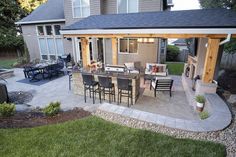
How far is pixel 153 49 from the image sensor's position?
38.6 ft

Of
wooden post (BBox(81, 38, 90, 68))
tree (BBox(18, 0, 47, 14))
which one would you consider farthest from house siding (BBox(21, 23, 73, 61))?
wooden post (BBox(81, 38, 90, 68))

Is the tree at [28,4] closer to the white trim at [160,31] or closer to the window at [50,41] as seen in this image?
the window at [50,41]

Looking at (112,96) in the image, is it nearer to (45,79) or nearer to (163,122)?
(163,122)

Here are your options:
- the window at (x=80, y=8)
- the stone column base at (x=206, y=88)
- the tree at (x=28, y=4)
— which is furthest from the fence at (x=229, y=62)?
the tree at (x=28, y=4)

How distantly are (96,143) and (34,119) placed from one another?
2764 mm

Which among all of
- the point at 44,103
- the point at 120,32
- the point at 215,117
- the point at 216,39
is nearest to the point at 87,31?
the point at 120,32

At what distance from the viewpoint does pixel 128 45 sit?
12430 mm

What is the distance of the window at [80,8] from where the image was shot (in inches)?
506

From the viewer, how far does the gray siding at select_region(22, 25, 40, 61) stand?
16.4 meters

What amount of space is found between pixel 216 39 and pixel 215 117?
2808 millimetres

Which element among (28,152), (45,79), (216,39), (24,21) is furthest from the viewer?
(24,21)

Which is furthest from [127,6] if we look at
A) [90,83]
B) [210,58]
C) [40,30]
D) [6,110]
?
[6,110]

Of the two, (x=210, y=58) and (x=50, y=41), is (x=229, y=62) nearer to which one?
(x=210, y=58)

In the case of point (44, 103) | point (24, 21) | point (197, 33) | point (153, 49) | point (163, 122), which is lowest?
point (44, 103)
